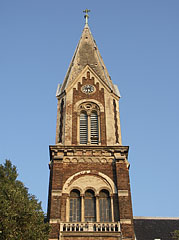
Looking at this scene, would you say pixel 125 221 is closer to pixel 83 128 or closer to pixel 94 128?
pixel 94 128

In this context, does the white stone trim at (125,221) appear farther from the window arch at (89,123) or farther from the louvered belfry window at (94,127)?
the louvered belfry window at (94,127)

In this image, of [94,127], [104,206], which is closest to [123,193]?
[104,206]

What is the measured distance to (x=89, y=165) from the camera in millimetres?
28516

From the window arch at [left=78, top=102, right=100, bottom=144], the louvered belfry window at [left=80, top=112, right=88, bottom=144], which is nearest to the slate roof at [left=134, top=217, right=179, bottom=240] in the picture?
the window arch at [left=78, top=102, right=100, bottom=144]

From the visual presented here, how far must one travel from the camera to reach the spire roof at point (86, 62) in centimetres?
3594

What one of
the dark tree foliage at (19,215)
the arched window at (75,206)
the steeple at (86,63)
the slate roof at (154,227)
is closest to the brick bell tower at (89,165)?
the arched window at (75,206)

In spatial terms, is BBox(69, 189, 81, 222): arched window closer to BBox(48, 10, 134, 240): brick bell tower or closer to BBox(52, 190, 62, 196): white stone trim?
BBox(48, 10, 134, 240): brick bell tower

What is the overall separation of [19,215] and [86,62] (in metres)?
21.8

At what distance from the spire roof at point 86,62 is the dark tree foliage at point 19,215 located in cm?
1577

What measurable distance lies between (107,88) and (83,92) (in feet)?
7.56

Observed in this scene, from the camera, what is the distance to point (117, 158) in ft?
93.3

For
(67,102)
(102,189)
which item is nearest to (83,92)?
(67,102)

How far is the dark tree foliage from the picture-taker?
59.8 ft

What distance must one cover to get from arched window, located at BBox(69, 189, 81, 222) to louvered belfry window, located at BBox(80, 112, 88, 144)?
5.14 meters
